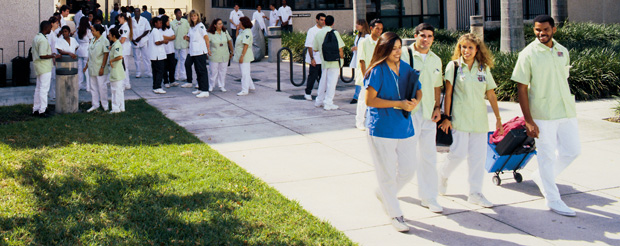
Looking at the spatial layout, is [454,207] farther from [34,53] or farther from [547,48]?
[34,53]

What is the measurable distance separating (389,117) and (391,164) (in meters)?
0.41

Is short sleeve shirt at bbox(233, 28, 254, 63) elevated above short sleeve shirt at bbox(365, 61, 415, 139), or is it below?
above

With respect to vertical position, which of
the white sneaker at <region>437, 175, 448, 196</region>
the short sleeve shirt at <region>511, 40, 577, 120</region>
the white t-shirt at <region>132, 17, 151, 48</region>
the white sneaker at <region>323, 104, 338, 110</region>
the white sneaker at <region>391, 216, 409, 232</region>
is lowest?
the white sneaker at <region>391, 216, 409, 232</region>

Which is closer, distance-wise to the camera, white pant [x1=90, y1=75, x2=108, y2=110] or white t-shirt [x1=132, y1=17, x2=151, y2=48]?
white pant [x1=90, y1=75, x2=108, y2=110]

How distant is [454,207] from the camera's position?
6281 millimetres

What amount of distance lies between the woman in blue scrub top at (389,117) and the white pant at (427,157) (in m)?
0.42

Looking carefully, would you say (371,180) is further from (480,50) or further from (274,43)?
(274,43)

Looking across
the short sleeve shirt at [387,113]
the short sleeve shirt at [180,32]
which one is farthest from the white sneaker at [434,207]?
the short sleeve shirt at [180,32]

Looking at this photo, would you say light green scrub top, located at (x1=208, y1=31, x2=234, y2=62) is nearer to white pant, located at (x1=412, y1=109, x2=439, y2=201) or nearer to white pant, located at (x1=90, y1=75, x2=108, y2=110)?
white pant, located at (x1=90, y1=75, x2=108, y2=110)

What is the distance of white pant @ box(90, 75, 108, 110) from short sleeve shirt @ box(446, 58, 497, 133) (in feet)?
25.5

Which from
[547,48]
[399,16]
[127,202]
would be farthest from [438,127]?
[399,16]

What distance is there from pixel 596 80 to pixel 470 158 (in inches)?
303

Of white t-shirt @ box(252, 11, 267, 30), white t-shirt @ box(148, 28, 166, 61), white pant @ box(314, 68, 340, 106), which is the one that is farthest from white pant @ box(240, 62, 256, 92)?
white t-shirt @ box(252, 11, 267, 30)

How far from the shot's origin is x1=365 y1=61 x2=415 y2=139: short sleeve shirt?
17.9 feet
